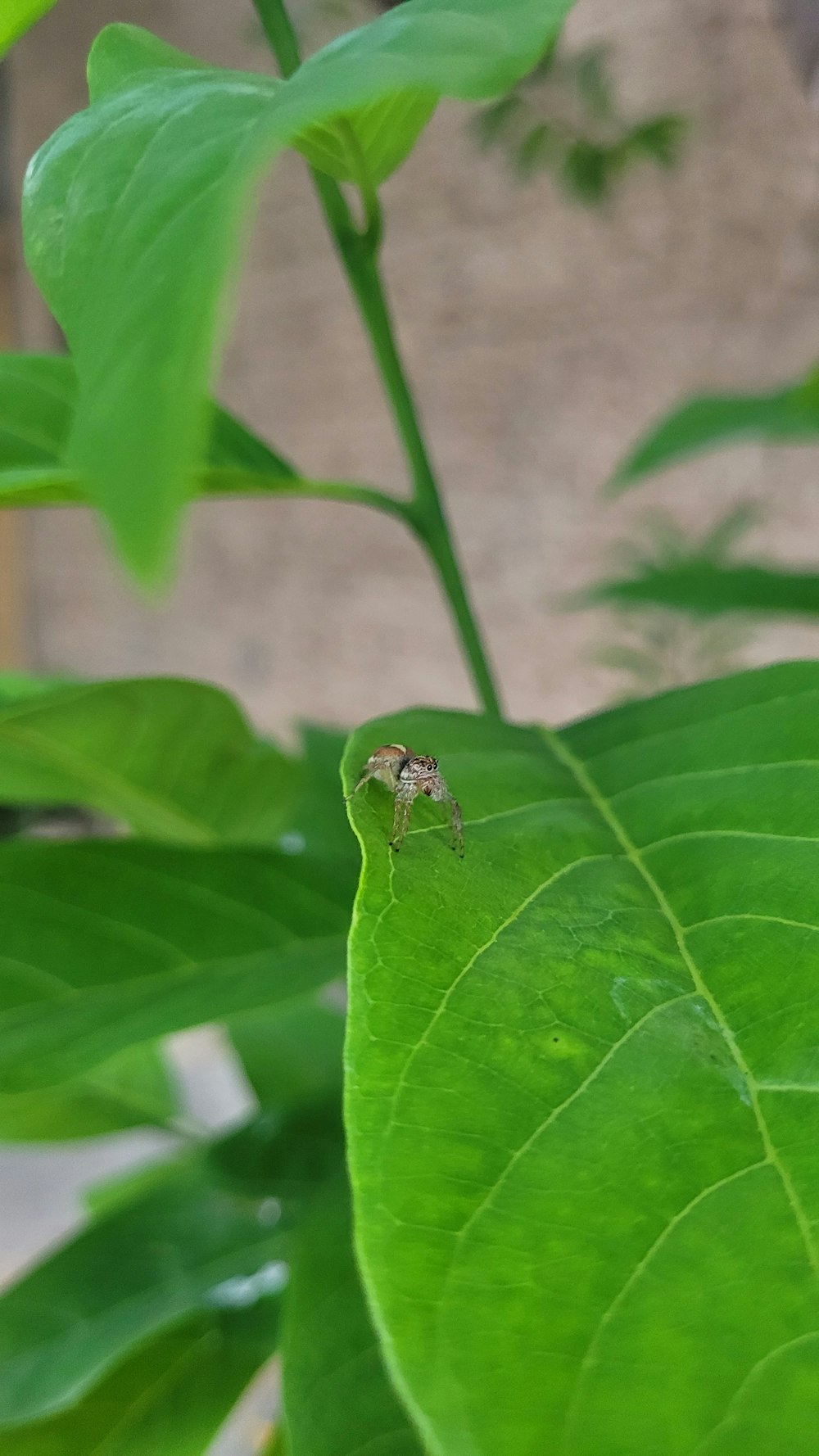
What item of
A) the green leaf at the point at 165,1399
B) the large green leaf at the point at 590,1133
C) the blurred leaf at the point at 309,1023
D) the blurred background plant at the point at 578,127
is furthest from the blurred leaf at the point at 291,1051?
the blurred background plant at the point at 578,127

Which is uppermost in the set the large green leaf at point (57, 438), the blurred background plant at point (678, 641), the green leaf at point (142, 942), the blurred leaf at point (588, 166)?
the blurred leaf at point (588, 166)

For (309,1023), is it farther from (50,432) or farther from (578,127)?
(578,127)

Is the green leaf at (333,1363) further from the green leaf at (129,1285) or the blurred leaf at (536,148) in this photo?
the blurred leaf at (536,148)

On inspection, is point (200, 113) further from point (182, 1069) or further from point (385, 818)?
point (182, 1069)

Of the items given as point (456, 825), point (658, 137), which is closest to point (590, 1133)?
point (456, 825)

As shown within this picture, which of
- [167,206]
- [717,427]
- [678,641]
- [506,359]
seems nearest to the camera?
[167,206]
